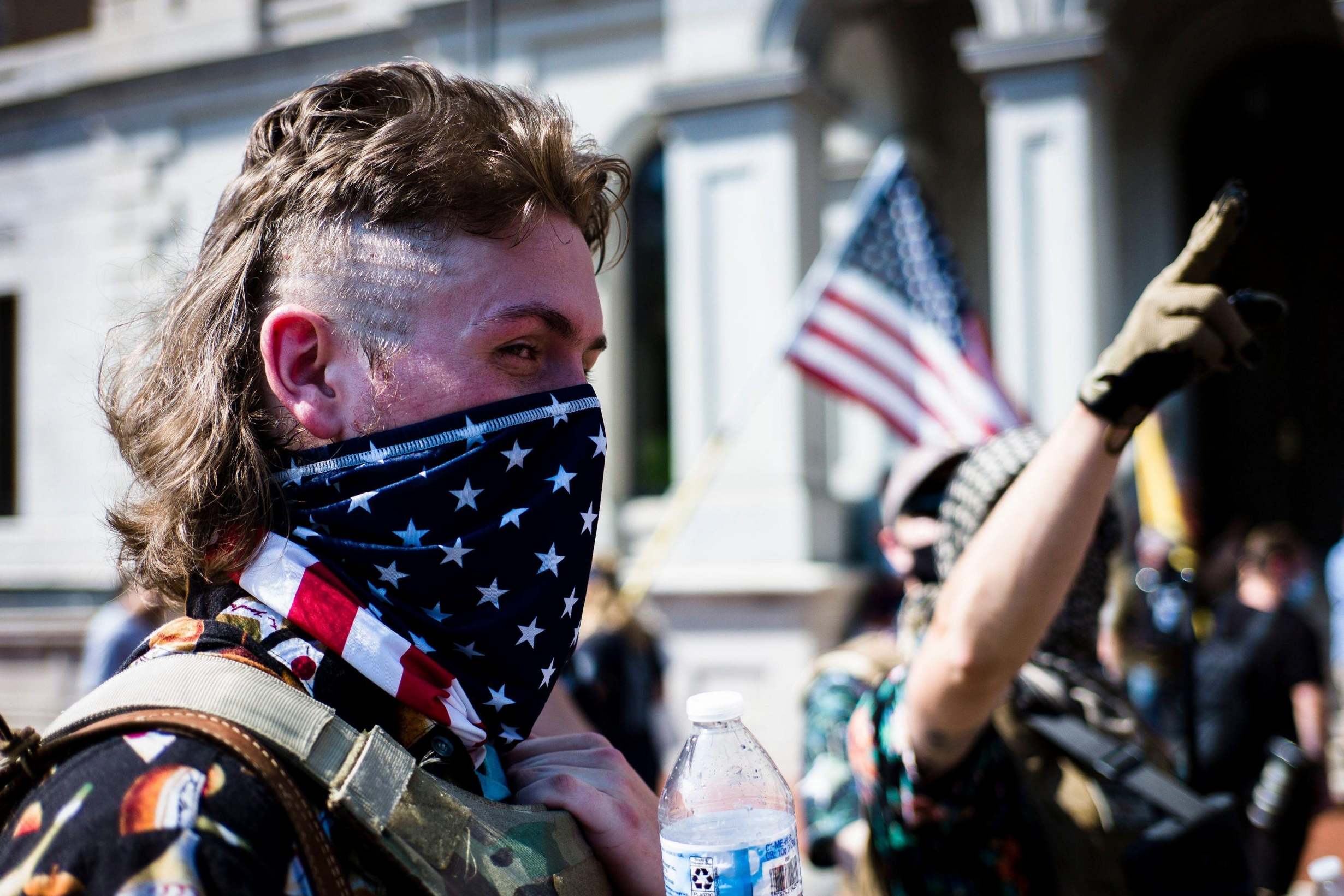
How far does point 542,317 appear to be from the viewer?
4.36ft

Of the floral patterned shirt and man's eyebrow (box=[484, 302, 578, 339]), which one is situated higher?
man's eyebrow (box=[484, 302, 578, 339])

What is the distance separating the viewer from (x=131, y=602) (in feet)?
18.2

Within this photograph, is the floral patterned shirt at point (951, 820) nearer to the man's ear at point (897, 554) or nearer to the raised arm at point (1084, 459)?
the raised arm at point (1084, 459)

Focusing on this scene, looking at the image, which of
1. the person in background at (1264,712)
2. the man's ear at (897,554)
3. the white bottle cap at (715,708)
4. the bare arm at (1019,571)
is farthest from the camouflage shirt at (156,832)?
the person in background at (1264,712)

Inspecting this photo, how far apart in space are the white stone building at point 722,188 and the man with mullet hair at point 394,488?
5.22m

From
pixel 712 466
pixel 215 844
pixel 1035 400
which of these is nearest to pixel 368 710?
pixel 215 844

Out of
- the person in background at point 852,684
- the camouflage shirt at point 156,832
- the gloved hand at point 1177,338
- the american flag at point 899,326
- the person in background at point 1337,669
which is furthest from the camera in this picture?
the person in background at point 1337,669

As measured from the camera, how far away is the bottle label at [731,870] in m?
1.21

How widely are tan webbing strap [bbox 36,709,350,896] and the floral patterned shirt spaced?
116 centimetres

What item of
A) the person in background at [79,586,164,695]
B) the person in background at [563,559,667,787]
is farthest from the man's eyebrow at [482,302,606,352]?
the person in background at [79,586,164,695]

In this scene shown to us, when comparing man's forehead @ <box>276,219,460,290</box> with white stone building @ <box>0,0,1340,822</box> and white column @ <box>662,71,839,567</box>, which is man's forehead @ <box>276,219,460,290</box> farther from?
Result: white column @ <box>662,71,839,567</box>

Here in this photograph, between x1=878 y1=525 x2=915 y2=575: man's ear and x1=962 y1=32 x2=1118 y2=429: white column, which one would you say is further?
x1=962 y1=32 x2=1118 y2=429: white column

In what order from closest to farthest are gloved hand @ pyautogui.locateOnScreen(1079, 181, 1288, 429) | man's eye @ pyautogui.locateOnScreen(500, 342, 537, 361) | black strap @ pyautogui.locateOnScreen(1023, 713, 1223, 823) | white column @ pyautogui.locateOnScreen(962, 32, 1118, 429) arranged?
man's eye @ pyautogui.locateOnScreen(500, 342, 537, 361) < gloved hand @ pyautogui.locateOnScreen(1079, 181, 1288, 429) < black strap @ pyautogui.locateOnScreen(1023, 713, 1223, 823) < white column @ pyautogui.locateOnScreen(962, 32, 1118, 429)

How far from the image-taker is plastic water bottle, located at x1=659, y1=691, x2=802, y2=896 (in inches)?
47.8
